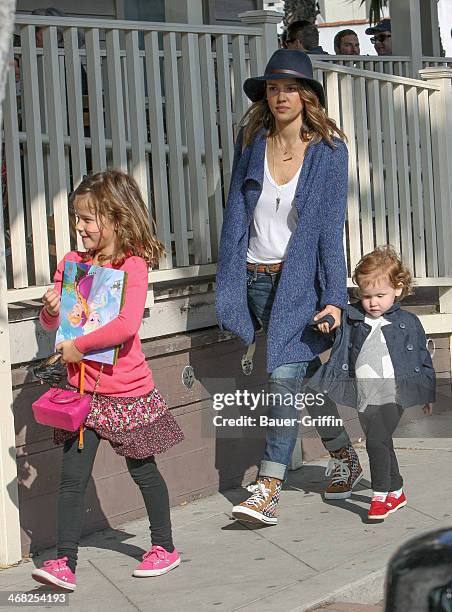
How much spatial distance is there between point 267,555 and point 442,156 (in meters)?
3.68

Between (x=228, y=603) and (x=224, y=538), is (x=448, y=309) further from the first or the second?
(x=228, y=603)

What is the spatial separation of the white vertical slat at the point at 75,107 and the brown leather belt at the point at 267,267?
89 cm

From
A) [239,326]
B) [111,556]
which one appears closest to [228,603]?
[111,556]

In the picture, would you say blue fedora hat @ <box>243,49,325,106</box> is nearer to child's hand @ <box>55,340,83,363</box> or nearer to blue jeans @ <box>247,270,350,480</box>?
blue jeans @ <box>247,270,350,480</box>

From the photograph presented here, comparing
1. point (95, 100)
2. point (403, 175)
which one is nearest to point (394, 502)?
point (95, 100)

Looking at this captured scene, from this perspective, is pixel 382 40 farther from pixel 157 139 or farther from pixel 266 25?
pixel 157 139

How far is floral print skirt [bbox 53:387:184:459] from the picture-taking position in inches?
194

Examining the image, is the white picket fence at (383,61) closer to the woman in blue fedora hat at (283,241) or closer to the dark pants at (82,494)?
the woman in blue fedora hat at (283,241)

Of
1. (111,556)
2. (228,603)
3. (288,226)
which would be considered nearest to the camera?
(228,603)

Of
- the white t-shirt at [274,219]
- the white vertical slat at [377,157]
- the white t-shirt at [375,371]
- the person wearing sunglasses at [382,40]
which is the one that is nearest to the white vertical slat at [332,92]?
the white vertical slat at [377,157]

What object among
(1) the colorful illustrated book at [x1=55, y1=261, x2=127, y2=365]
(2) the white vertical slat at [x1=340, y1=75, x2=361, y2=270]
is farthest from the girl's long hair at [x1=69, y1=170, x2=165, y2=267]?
(2) the white vertical slat at [x1=340, y1=75, x2=361, y2=270]

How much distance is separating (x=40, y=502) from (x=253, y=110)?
6.87 feet

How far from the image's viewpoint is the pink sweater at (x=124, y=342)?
4.88 meters

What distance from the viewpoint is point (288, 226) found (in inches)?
227
